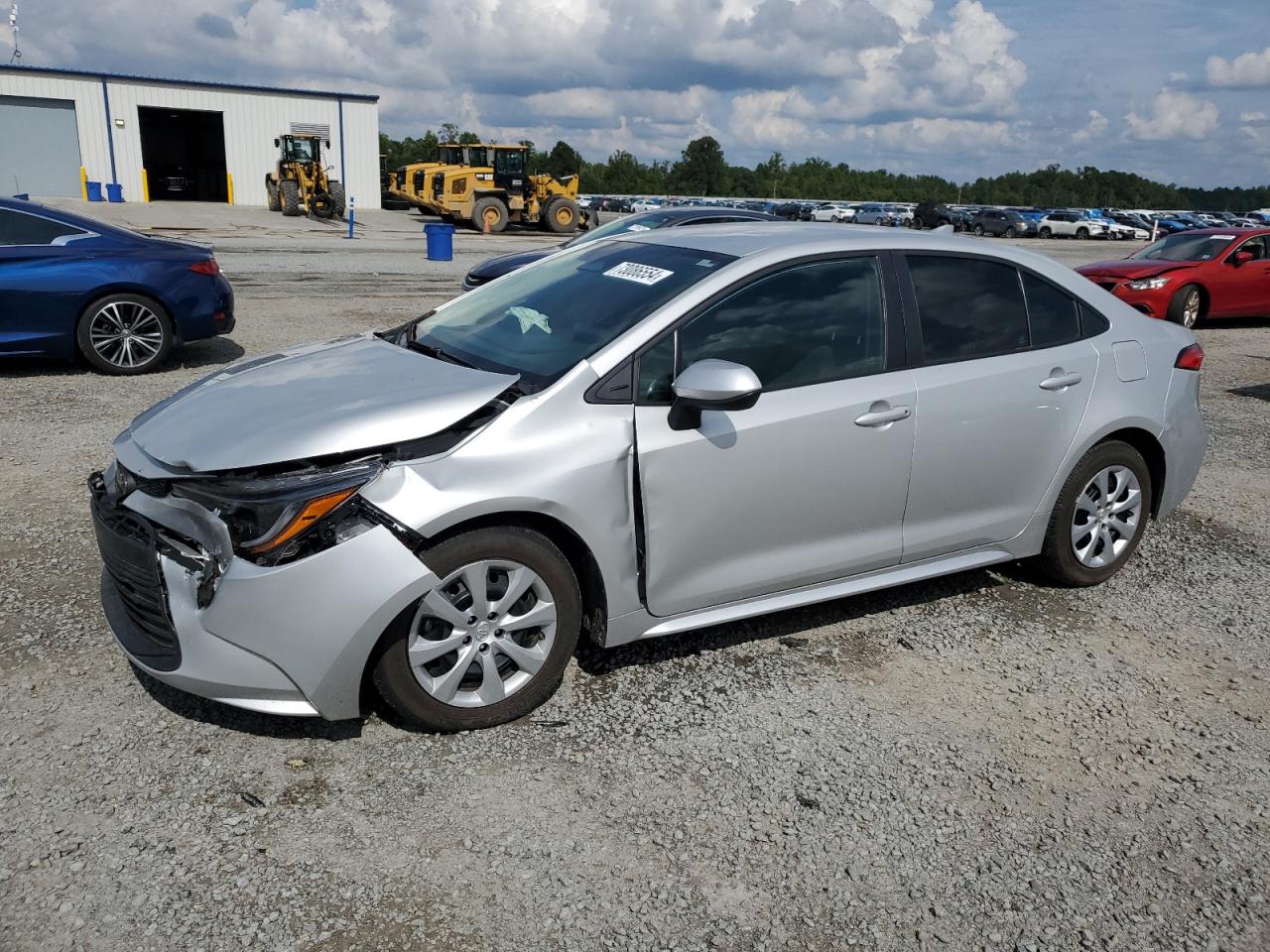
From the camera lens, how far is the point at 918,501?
13.5 feet

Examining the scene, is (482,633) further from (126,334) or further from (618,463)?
(126,334)

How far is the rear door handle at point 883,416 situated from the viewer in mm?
3883

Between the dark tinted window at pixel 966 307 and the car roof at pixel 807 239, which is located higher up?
the car roof at pixel 807 239

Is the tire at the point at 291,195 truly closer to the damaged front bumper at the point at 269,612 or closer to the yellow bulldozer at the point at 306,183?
the yellow bulldozer at the point at 306,183

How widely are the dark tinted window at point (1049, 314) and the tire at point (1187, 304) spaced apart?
10.5 m

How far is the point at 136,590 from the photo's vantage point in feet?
10.9

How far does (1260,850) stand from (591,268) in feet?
10.2

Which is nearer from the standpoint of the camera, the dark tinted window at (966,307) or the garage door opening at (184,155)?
the dark tinted window at (966,307)

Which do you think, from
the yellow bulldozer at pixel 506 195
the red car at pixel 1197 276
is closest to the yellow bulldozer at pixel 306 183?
the yellow bulldozer at pixel 506 195

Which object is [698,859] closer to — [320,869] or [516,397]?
[320,869]

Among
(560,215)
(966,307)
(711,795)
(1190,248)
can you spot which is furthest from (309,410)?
(560,215)

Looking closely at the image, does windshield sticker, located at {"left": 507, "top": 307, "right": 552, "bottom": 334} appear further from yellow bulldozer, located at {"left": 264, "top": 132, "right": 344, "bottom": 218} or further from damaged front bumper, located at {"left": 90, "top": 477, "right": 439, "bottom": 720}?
yellow bulldozer, located at {"left": 264, "top": 132, "right": 344, "bottom": 218}

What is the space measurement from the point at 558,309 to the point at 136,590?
1820mm

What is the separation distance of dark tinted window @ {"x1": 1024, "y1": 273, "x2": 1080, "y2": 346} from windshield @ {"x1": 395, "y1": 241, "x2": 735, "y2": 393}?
149cm
